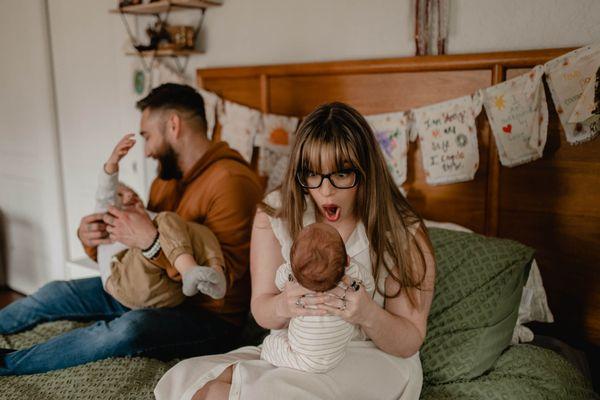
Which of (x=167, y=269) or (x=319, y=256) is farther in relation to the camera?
(x=167, y=269)

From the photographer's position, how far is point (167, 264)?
66.4 inches

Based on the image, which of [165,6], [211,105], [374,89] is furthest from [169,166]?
[165,6]

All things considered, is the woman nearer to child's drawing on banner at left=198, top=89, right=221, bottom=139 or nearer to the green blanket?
the green blanket

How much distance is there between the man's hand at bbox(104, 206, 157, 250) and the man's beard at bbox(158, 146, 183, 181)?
0.88 feet

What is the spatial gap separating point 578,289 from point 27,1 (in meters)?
3.41

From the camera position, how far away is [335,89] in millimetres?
2248

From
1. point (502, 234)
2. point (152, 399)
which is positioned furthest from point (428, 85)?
point (152, 399)

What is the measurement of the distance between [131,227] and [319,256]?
2.83ft

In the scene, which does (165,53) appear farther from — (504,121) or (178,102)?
(504,121)

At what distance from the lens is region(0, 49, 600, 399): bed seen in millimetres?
1488

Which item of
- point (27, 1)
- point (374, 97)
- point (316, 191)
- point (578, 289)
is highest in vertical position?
point (27, 1)

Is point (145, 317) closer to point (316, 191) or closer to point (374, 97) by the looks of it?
point (316, 191)

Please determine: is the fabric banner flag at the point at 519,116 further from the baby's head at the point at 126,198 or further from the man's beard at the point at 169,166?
the baby's head at the point at 126,198

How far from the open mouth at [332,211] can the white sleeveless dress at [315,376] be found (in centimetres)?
10
